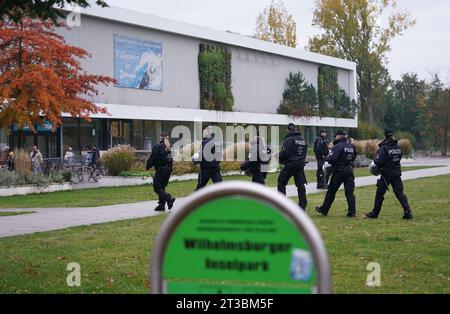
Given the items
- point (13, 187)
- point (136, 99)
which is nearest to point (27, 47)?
point (13, 187)

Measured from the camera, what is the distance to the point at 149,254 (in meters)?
Result: 10.3

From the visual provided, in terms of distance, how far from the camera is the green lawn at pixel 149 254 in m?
7.91

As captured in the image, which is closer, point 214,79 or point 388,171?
point 388,171

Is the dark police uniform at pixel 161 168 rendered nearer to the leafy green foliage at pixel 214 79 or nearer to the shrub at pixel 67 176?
the shrub at pixel 67 176

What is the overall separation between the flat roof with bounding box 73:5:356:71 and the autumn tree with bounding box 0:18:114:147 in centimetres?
1211

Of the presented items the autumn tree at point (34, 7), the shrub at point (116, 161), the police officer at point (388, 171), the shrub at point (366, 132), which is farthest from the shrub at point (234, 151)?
the shrub at point (366, 132)

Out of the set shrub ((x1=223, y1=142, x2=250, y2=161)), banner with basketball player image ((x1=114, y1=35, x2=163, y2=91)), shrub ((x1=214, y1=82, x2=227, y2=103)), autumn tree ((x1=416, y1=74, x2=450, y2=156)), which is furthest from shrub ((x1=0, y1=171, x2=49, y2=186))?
autumn tree ((x1=416, y1=74, x2=450, y2=156))

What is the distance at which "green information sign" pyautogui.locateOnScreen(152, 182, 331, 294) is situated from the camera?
322 centimetres

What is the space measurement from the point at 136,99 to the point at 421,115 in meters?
38.6

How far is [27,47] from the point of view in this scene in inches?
1160

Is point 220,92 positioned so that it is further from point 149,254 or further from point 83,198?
point 149,254

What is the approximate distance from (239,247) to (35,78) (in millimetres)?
25467

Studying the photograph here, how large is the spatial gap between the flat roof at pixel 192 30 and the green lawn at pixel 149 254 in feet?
101

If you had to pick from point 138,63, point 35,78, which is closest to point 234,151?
point 35,78
